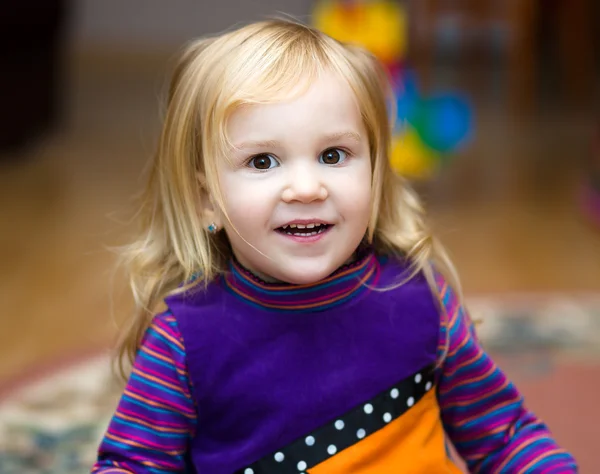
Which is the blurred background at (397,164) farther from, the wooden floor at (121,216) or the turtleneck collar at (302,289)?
the turtleneck collar at (302,289)

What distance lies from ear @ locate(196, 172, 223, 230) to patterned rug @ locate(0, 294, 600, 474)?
0.65 m

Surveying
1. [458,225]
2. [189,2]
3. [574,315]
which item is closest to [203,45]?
[574,315]

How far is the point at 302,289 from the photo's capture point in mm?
895

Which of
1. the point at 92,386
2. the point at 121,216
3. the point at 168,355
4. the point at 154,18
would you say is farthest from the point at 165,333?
the point at 154,18

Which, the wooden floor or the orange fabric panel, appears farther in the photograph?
the wooden floor

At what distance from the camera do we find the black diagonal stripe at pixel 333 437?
2.87 feet

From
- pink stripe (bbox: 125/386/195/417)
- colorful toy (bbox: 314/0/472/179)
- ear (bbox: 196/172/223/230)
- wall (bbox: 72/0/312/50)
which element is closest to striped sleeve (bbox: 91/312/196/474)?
pink stripe (bbox: 125/386/195/417)

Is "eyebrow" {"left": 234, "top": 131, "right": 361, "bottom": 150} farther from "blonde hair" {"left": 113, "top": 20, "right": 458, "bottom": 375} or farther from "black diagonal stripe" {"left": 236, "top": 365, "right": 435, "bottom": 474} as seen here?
"black diagonal stripe" {"left": 236, "top": 365, "right": 435, "bottom": 474}

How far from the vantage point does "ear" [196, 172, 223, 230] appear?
909mm

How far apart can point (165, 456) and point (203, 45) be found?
39cm

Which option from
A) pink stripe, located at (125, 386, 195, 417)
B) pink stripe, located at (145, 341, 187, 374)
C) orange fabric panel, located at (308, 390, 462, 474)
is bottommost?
orange fabric panel, located at (308, 390, 462, 474)

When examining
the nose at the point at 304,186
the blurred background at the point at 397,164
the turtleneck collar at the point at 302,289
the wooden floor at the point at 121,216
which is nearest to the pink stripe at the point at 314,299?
the turtleneck collar at the point at 302,289

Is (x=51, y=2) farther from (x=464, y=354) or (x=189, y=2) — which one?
(x=464, y=354)

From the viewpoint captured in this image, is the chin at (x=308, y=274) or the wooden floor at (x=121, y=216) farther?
the wooden floor at (x=121, y=216)
